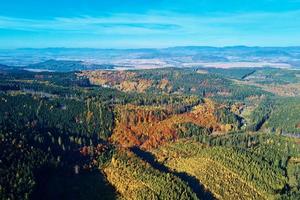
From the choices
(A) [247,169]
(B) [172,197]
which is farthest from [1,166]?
(A) [247,169]

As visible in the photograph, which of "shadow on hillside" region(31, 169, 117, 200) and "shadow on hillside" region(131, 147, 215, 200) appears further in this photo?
"shadow on hillside" region(131, 147, 215, 200)

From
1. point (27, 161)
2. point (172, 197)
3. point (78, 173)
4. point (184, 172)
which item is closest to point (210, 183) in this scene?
point (184, 172)

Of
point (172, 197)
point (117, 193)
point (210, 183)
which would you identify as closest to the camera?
point (172, 197)

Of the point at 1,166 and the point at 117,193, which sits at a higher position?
the point at 1,166

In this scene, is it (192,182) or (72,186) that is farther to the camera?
(192,182)

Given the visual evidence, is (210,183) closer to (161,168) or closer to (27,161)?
(161,168)

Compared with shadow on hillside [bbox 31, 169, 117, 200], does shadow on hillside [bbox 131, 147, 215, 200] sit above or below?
below

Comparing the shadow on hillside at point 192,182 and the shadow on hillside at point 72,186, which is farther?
the shadow on hillside at point 192,182

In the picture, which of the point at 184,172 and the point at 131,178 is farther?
the point at 184,172

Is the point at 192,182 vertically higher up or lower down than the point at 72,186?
lower down

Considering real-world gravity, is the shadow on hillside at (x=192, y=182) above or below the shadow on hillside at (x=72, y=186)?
below

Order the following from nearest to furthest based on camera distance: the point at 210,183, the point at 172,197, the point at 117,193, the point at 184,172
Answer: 1. the point at 172,197
2. the point at 117,193
3. the point at 210,183
4. the point at 184,172
